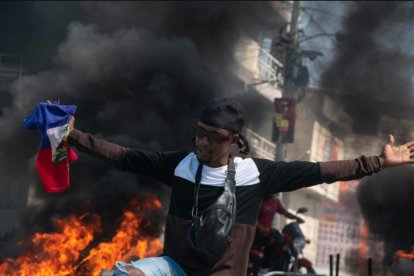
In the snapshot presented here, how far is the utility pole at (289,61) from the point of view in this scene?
1867 centimetres

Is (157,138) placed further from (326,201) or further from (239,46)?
(326,201)

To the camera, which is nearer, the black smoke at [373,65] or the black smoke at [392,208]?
the black smoke at [392,208]

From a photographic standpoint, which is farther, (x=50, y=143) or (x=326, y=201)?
(x=326, y=201)

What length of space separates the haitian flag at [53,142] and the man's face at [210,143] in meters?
0.71

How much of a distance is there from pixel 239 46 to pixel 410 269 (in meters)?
11.7

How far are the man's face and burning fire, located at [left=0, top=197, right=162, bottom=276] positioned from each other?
18.1 feet

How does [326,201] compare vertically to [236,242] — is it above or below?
above

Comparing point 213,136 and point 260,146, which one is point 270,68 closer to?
point 260,146

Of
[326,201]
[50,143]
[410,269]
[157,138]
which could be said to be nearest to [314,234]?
[326,201]

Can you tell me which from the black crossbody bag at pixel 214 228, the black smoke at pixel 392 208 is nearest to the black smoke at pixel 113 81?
the black smoke at pixel 392 208

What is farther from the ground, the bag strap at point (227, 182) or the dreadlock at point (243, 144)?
the dreadlock at point (243, 144)

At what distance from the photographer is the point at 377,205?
1192 centimetres

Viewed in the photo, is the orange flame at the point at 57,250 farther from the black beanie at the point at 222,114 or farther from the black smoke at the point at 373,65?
the black beanie at the point at 222,114

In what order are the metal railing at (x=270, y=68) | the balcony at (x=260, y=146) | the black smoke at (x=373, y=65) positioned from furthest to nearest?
1. the balcony at (x=260, y=146)
2. the metal railing at (x=270, y=68)
3. the black smoke at (x=373, y=65)
